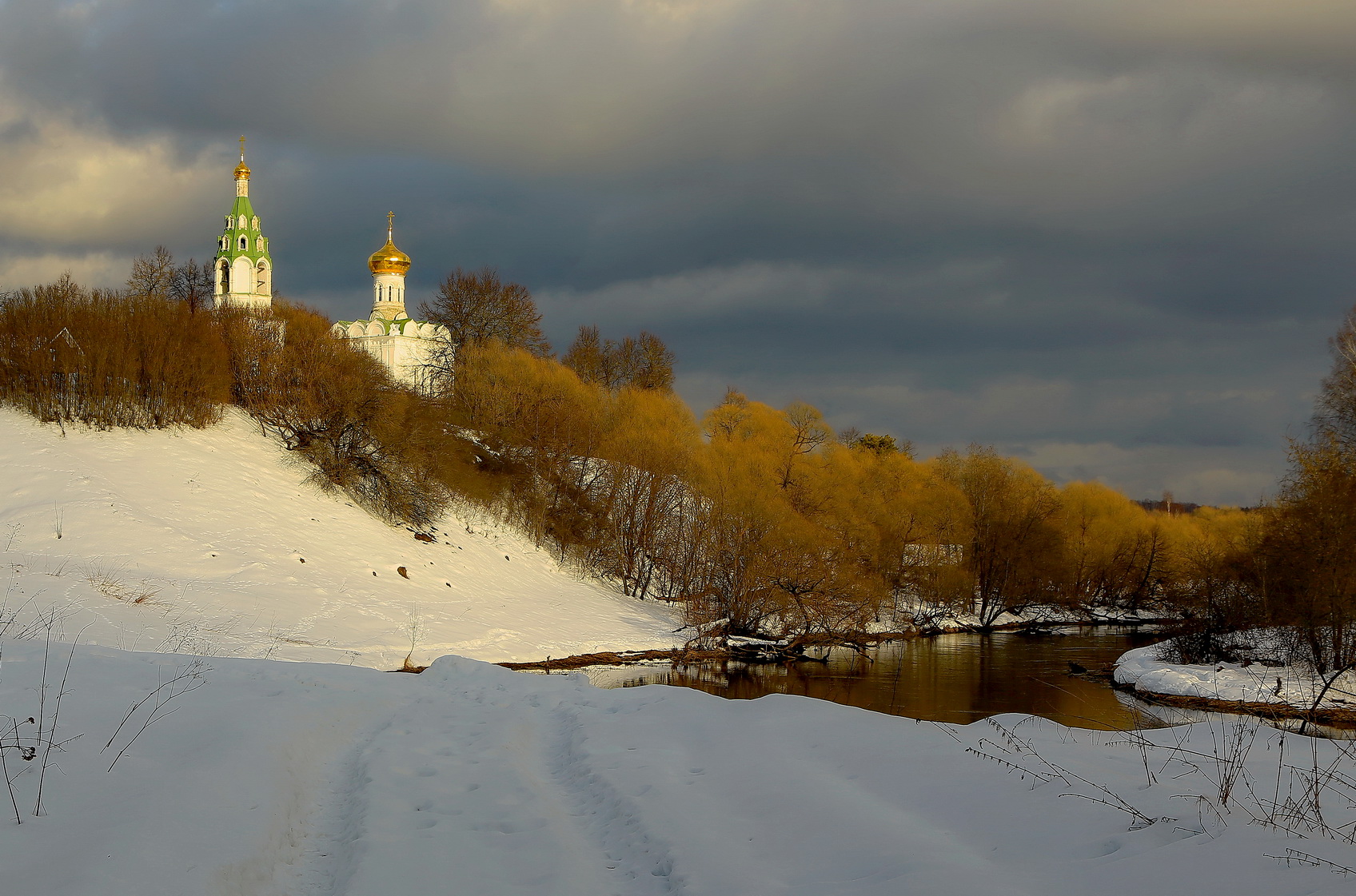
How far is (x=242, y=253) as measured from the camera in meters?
63.6

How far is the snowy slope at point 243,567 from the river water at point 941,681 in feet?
15.4

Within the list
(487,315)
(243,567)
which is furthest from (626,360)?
(243,567)

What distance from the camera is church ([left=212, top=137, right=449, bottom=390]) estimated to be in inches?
2427

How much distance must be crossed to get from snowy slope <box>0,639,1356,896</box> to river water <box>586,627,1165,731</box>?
359 inches

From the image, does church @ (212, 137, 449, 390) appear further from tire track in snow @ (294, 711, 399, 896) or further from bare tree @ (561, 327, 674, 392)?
tire track in snow @ (294, 711, 399, 896)

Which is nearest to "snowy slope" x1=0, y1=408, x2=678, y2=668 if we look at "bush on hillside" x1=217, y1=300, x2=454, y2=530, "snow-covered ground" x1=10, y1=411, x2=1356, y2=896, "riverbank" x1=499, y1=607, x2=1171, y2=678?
"riverbank" x1=499, y1=607, x2=1171, y2=678

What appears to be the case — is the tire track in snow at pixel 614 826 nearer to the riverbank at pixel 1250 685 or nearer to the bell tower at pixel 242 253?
the riverbank at pixel 1250 685

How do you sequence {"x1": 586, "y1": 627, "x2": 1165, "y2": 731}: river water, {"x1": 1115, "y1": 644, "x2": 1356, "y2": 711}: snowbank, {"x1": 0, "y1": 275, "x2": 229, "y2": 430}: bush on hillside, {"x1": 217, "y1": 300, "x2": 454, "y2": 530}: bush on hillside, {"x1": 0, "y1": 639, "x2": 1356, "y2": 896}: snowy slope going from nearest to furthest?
{"x1": 0, "y1": 639, "x2": 1356, "y2": 896}: snowy slope < {"x1": 586, "y1": 627, "x2": 1165, "y2": 731}: river water < {"x1": 1115, "y1": 644, "x2": 1356, "y2": 711}: snowbank < {"x1": 0, "y1": 275, "x2": 229, "y2": 430}: bush on hillside < {"x1": 217, "y1": 300, "x2": 454, "y2": 530}: bush on hillside

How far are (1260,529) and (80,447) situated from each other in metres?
34.0

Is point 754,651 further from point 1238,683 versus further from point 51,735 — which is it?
point 51,735

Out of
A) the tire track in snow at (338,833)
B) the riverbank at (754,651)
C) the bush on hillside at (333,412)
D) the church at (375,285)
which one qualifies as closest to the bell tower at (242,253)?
the church at (375,285)

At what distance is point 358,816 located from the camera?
234 inches

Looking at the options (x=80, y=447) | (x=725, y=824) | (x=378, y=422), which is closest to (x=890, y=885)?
(x=725, y=824)

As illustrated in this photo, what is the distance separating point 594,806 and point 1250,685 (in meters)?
22.7
